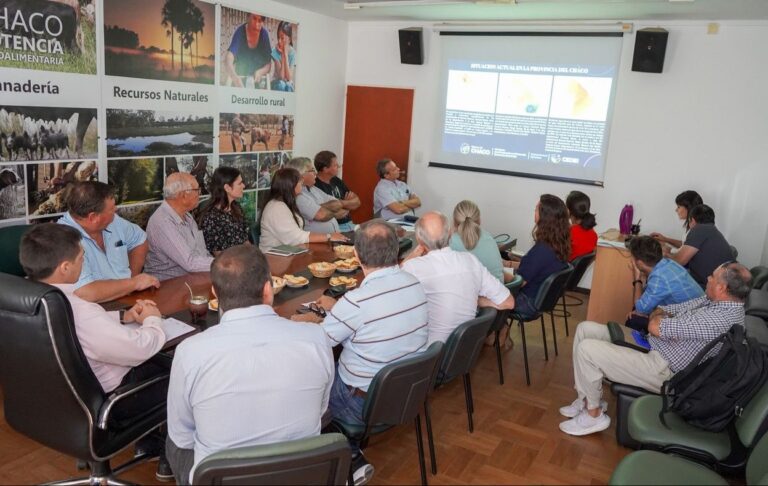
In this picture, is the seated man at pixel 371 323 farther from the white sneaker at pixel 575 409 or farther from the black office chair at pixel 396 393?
the white sneaker at pixel 575 409

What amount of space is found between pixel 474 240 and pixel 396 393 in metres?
1.66

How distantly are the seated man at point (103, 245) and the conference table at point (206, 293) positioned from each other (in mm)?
72

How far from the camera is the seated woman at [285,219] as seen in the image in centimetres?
456

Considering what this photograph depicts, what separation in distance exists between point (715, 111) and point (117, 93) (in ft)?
18.2

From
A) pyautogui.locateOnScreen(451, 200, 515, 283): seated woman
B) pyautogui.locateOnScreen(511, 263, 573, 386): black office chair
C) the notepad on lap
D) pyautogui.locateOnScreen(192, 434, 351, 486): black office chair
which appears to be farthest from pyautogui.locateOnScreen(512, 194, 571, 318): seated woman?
pyautogui.locateOnScreen(192, 434, 351, 486): black office chair

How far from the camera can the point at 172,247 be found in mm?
3605

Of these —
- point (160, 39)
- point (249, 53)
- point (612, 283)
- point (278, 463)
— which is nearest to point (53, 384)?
point (278, 463)

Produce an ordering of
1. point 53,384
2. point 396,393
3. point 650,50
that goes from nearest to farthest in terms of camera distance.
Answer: point 53,384 → point 396,393 → point 650,50

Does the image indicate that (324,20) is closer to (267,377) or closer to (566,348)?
(566,348)

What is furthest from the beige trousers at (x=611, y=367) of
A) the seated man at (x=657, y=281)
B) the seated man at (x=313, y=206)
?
the seated man at (x=313, y=206)

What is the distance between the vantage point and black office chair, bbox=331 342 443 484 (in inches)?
96.1

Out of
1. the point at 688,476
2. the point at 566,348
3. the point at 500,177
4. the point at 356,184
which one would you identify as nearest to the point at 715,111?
the point at 500,177

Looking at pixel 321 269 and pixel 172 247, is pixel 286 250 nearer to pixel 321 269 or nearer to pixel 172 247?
pixel 321 269

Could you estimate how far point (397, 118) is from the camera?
759 cm
